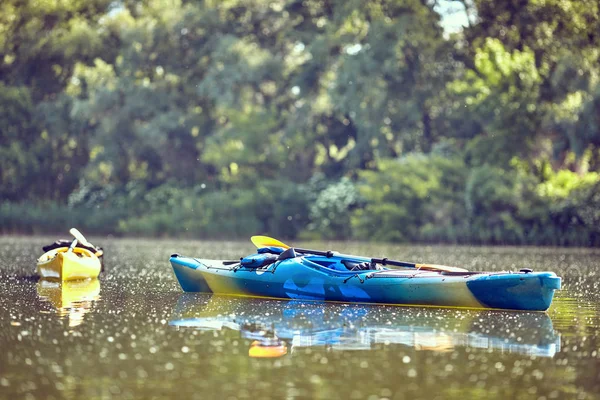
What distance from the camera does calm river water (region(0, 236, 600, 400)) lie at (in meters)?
8.68

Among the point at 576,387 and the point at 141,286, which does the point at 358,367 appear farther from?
the point at 141,286

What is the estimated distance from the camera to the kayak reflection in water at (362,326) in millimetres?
11273

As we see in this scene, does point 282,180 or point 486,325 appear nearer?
point 486,325

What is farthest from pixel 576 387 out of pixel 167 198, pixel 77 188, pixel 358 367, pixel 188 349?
pixel 77 188

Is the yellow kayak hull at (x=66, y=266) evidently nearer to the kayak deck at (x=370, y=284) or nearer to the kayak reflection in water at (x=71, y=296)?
the kayak reflection in water at (x=71, y=296)

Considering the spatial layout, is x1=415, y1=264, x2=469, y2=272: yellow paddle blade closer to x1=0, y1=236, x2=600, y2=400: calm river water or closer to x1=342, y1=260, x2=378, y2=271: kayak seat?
x1=342, y1=260, x2=378, y2=271: kayak seat

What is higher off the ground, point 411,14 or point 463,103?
point 411,14

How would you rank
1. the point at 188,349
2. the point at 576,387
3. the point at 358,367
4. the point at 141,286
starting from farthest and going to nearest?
the point at 141,286
the point at 188,349
the point at 358,367
the point at 576,387

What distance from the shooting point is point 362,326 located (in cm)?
1291

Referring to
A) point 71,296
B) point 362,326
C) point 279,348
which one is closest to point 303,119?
point 71,296

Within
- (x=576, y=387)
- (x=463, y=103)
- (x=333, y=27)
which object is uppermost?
(x=333, y=27)

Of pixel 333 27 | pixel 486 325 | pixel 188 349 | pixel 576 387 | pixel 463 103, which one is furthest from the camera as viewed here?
pixel 333 27

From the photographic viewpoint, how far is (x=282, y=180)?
47.5m

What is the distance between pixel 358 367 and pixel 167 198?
40.2 metres
